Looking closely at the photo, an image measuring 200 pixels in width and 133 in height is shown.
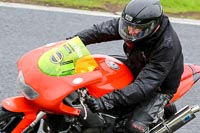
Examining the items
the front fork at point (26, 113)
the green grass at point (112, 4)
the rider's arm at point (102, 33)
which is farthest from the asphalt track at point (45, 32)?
the front fork at point (26, 113)

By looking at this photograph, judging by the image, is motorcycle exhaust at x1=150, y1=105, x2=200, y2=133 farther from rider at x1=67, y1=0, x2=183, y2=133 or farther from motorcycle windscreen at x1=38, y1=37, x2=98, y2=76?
motorcycle windscreen at x1=38, y1=37, x2=98, y2=76

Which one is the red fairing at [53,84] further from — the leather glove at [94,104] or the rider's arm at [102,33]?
the rider's arm at [102,33]

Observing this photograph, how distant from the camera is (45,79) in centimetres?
414

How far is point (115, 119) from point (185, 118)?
1.97ft

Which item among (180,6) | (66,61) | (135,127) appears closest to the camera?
(66,61)

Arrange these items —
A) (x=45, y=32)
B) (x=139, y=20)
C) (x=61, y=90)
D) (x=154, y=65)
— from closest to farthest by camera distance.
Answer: (x=61, y=90)
(x=139, y=20)
(x=154, y=65)
(x=45, y=32)

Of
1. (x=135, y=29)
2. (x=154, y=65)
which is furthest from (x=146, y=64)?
(x=135, y=29)

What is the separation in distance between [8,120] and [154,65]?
1.14 m

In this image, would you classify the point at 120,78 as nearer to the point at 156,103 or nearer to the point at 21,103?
the point at 156,103

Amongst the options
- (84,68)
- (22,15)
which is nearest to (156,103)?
(84,68)

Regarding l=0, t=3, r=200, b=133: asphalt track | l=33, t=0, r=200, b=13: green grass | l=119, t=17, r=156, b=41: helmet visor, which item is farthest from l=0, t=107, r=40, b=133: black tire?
l=33, t=0, r=200, b=13: green grass

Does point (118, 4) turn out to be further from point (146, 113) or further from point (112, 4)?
point (146, 113)

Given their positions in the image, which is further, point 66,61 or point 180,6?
point 180,6

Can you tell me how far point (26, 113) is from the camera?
4.25 metres
